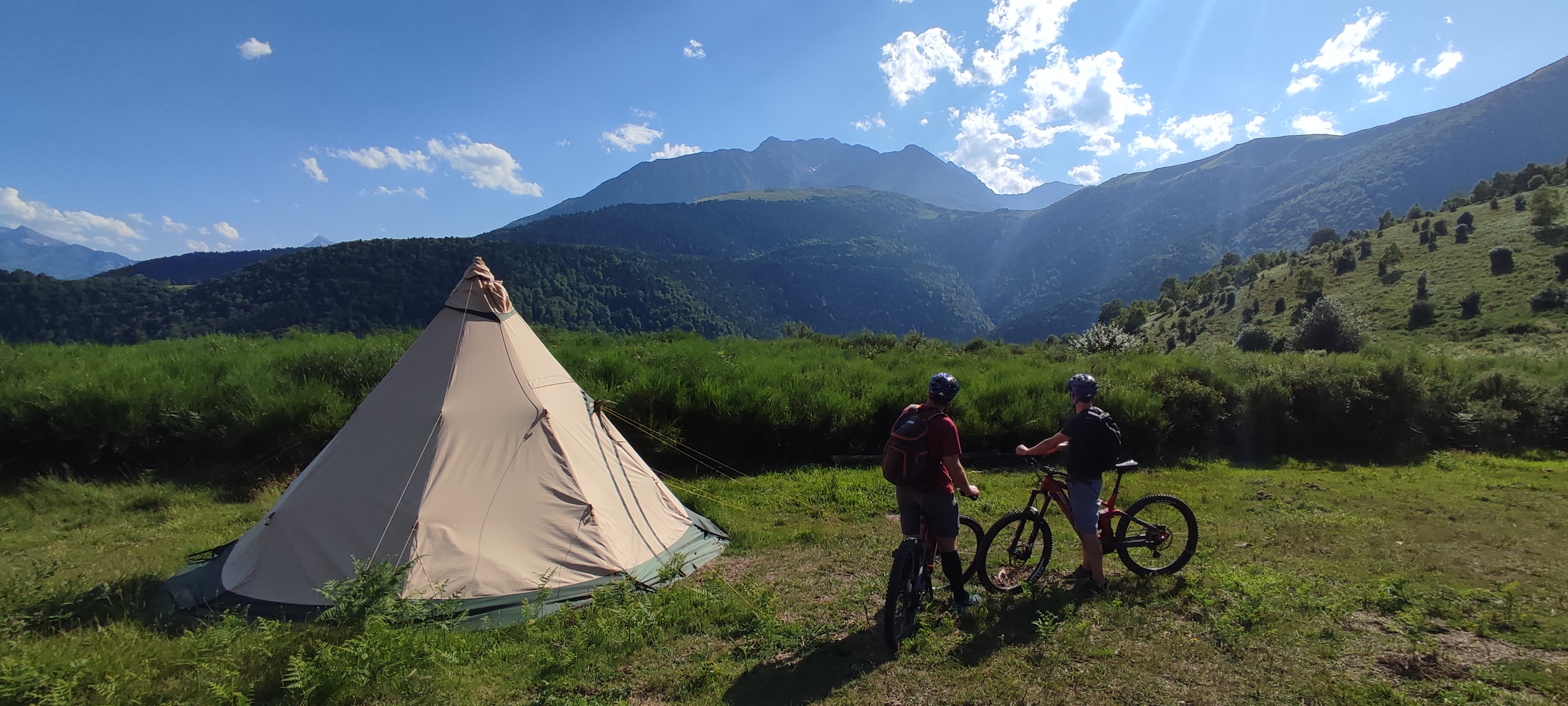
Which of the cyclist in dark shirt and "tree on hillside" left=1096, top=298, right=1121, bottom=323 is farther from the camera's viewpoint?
"tree on hillside" left=1096, top=298, right=1121, bottom=323

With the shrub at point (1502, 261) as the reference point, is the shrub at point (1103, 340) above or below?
below

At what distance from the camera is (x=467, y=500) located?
591cm

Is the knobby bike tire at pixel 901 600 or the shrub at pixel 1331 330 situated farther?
the shrub at pixel 1331 330

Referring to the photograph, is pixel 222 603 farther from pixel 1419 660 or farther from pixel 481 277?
pixel 1419 660

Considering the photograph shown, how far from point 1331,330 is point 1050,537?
4589cm

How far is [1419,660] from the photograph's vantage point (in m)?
4.21

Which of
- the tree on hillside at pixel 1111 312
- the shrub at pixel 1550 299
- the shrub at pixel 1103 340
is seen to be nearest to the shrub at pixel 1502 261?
the shrub at pixel 1550 299

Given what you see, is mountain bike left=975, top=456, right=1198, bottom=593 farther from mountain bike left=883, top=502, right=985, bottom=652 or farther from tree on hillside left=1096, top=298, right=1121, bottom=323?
tree on hillside left=1096, top=298, right=1121, bottom=323

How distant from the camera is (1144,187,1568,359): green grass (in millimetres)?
32594

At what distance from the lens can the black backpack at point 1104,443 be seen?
5.04 metres

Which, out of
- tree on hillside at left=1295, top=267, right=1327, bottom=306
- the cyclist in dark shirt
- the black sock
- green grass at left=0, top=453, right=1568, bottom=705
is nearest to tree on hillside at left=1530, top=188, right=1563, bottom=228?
tree on hillside at left=1295, top=267, right=1327, bottom=306

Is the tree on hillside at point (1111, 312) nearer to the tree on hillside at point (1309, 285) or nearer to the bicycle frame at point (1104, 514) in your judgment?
the tree on hillside at point (1309, 285)

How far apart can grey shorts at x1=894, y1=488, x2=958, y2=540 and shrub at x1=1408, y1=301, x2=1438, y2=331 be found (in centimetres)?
5048

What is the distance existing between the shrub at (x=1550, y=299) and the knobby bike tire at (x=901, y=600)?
163 ft
